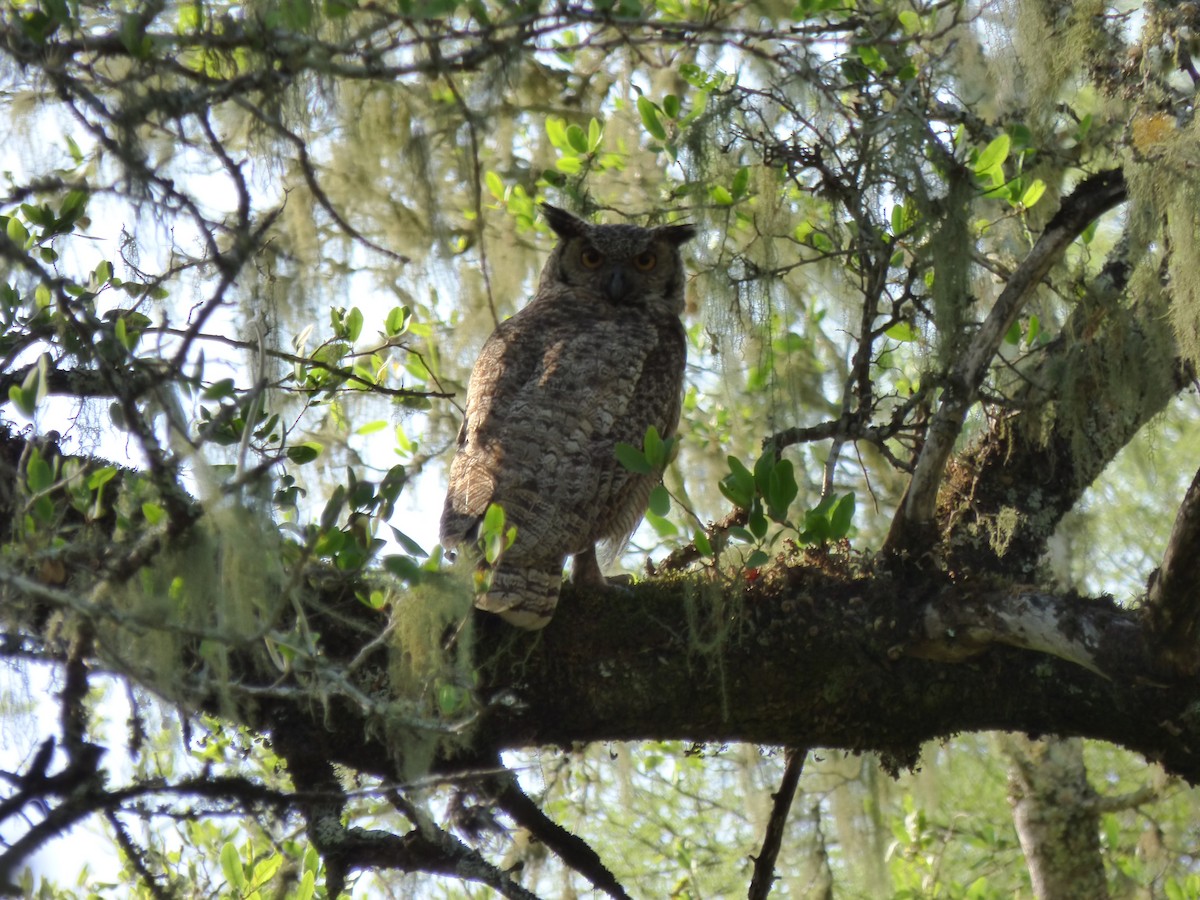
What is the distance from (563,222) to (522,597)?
2.54 metres

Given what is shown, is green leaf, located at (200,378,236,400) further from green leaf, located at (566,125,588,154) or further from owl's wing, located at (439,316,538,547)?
green leaf, located at (566,125,588,154)

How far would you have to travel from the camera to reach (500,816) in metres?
3.40

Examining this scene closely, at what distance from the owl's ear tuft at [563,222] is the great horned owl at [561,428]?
0.28m

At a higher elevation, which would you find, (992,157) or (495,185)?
(495,185)

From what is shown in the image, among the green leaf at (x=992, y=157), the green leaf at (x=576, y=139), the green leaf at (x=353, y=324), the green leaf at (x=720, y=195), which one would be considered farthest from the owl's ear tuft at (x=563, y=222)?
the green leaf at (x=992, y=157)

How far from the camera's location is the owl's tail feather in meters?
3.31

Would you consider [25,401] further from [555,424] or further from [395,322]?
[555,424]

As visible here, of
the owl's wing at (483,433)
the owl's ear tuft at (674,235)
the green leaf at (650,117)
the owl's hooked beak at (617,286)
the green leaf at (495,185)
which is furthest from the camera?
the green leaf at (495,185)

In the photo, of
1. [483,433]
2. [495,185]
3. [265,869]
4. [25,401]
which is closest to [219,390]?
[25,401]

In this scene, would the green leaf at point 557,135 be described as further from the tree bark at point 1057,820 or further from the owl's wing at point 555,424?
the tree bark at point 1057,820

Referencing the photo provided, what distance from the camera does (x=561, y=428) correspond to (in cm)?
419

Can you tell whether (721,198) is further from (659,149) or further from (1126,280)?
(1126,280)

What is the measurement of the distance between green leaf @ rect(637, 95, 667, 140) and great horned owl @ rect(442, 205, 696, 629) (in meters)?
0.74

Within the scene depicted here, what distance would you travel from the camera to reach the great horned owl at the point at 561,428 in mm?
3779
